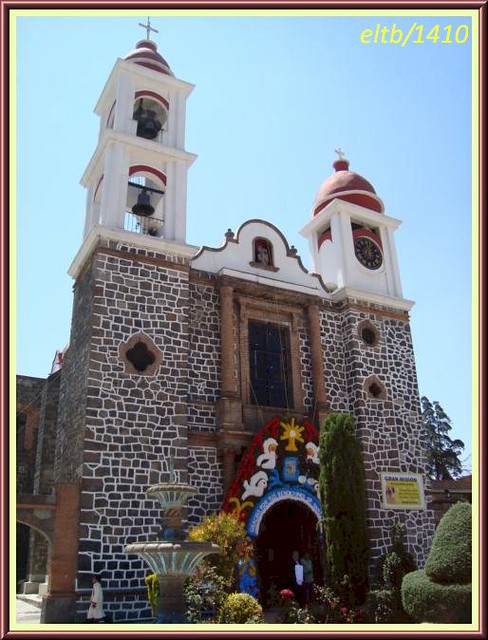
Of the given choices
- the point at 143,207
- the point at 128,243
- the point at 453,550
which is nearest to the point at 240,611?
the point at 453,550

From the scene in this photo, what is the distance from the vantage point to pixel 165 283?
16094mm

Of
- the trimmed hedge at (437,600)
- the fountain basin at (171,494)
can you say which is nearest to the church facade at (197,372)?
the fountain basin at (171,494)

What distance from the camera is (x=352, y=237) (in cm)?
2062

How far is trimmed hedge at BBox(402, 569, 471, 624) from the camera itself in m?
9.40

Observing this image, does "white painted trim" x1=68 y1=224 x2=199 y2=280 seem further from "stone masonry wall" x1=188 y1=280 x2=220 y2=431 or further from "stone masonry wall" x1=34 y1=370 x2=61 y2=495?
"stone masonry wall" x1=34 y1=370 x2=61 y2=495

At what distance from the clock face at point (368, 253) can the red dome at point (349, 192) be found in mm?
1359

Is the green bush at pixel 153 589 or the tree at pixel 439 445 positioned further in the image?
the tree at pixel 439 445

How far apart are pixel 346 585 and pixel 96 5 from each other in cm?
1176

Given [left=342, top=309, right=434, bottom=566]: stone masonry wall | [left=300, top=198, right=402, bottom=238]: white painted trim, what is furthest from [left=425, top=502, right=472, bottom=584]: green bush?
[left=300, top=198, right=402, bottom=238]: white painted trim

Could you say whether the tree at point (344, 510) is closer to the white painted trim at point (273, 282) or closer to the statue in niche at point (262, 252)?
the white painted trim at point (273, 282)

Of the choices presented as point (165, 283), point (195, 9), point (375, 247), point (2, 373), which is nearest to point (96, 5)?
point (195, 9)

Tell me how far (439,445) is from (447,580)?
24.5 m

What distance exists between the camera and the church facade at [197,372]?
1329 cm

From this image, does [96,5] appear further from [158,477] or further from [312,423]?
[312,423]
